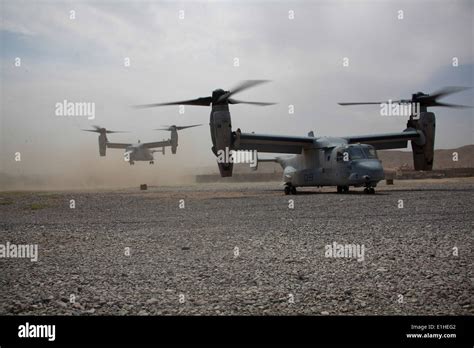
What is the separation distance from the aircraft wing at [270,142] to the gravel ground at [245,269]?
546 inches

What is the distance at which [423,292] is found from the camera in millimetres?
5508

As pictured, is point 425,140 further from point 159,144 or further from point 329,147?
point 159,144

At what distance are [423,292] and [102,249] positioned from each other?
20.2 ft

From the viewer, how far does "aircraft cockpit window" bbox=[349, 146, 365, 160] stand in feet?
78.8

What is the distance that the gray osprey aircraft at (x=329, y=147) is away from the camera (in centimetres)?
2406

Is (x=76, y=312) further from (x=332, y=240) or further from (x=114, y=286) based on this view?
(x=332, y=240)

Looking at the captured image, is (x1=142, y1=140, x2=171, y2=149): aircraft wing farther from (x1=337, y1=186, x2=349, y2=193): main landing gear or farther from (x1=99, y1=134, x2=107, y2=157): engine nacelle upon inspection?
(x1=337, y1=186, x2=349, y2=193): main landing gear

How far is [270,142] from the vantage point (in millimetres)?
28078

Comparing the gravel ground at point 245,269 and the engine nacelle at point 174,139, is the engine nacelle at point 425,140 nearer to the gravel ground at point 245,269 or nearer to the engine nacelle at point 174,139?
the gravel ground at point 245,269

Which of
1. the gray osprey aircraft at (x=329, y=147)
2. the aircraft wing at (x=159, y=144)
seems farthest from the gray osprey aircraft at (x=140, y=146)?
the gray osprey aircraft at (x=329, y=147)

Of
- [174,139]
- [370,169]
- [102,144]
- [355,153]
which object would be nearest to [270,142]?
[355,153]

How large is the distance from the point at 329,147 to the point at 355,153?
94.3 inches
